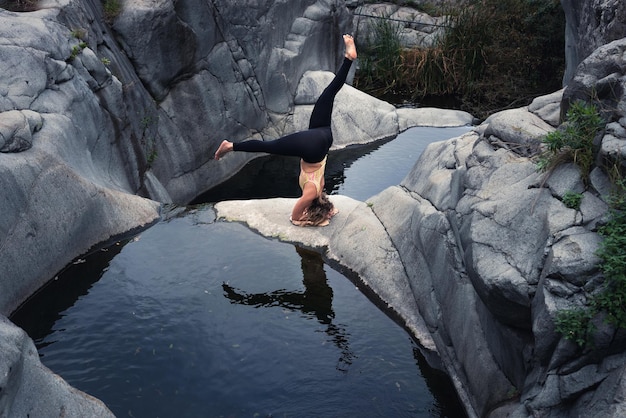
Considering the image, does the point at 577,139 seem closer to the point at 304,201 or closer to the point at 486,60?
the point at 304,201

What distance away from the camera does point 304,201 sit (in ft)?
29.9

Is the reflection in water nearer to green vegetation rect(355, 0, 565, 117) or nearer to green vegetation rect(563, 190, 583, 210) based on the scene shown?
green vegetation rect(563, 190, 583, 210)

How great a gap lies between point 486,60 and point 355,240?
523 inches

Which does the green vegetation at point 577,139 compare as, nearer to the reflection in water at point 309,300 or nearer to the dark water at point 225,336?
the dark water at point 225,336

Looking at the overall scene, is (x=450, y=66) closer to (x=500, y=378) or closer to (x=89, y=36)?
(x=89, y=36)

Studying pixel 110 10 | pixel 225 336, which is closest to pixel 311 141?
pixel 225 336

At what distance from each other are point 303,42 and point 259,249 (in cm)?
966

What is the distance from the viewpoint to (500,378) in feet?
19.9

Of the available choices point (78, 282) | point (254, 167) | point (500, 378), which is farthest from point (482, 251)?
point (254, 167)

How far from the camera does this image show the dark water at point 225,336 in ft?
20.4

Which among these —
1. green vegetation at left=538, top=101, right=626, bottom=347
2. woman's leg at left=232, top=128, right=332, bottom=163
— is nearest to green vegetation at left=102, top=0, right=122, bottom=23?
woman's leg at left=232, top=128, right=332, bottom=163

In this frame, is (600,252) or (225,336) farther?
(225,336)

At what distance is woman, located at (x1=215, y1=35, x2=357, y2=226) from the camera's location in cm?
904

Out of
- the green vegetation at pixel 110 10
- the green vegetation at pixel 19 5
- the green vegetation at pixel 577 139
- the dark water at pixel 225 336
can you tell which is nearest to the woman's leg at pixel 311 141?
the dark water at pixel 225 336
